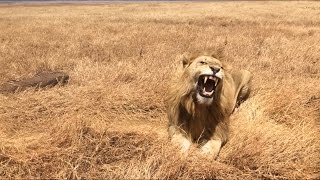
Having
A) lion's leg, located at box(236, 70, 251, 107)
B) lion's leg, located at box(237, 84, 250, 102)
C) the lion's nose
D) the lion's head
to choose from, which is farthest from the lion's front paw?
lion's leg, located at box(237, 84, 250, 102)

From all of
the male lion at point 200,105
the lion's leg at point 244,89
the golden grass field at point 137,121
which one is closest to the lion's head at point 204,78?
the male lion at point 200,105

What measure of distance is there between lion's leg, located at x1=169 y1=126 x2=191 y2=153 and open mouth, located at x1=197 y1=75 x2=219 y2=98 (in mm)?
694

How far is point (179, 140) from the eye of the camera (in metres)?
4.90

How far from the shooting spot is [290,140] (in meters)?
4.96

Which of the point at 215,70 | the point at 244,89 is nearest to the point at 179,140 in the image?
the point at 215,70

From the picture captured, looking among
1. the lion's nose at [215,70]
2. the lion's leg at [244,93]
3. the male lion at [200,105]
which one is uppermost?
the lion's nose at [215,70]

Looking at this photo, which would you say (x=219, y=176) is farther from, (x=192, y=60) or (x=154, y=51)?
(x=154, y=51)

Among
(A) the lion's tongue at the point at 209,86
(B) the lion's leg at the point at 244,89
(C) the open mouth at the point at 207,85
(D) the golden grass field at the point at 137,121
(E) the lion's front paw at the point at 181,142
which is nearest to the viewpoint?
(D) the golden grass field at the point at 137,121

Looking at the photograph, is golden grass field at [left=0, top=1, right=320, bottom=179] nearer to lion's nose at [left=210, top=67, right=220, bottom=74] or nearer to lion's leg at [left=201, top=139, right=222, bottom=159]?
lion's leg at [left=201, top=139, right=222, bottom=159]

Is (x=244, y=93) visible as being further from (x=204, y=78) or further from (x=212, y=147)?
(x=204, y=78)

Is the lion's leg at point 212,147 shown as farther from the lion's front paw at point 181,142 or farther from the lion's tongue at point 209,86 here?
the lion's tongue at point 209,86

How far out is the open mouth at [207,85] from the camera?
4.48 m

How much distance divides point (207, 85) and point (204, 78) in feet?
0.34

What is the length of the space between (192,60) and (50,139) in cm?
196
